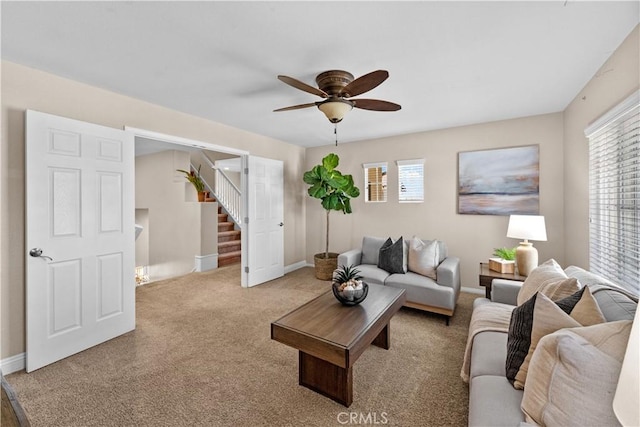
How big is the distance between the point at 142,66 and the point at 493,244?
178 inches

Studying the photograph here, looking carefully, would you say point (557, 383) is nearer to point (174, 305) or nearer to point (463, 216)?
point (463, 216)

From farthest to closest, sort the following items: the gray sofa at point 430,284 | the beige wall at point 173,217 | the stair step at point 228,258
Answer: the stair step at point 228,258 < the beige wall at point 173,217 < the gray sofa at point 430,284

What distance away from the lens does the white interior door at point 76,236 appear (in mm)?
2209

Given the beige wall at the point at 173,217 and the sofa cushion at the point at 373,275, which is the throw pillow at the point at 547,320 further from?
the beige wall at the point at 173,217

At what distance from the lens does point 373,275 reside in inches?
135

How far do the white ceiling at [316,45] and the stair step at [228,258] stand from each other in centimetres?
352

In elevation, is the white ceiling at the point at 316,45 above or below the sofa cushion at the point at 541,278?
above

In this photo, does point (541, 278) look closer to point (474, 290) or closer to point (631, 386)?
point (631, 386)

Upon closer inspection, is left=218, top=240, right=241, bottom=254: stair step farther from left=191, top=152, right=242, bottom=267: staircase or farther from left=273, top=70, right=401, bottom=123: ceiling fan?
left=273, top=70, right=401, bottom=123: ceiling fan

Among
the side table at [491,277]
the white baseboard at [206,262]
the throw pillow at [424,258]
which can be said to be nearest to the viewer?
the side table at [491,277]

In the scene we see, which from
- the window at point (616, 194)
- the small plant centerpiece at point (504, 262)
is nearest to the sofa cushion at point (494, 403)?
the window at point (616, 194)

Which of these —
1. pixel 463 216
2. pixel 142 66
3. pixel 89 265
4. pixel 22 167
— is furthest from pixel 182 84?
pixel 463 216

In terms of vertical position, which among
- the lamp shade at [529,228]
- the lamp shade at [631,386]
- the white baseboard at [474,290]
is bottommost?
the white baseboard at [474,290]

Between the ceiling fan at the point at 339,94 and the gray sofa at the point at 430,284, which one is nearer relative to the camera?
the ceiling fan at the point at 339,94
